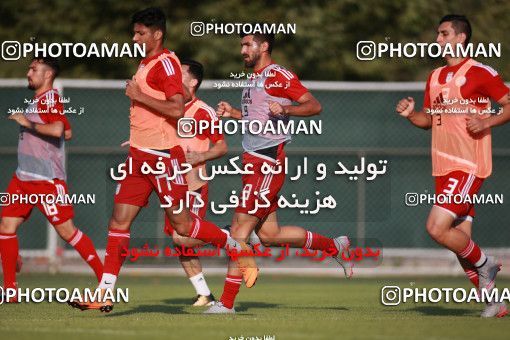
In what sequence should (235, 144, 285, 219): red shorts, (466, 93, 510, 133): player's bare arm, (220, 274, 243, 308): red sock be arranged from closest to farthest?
(466, 93, 510, 133): player's bare arm < (220, 274, 243, 308): red sock < (235, 144, 285, 219): red shorts

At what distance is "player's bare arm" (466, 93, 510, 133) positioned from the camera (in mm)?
10922

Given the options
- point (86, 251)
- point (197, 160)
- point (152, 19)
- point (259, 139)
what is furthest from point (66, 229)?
point (152, 19)

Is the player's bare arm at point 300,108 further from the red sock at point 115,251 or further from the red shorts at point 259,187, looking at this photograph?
the red sock at point 115,251

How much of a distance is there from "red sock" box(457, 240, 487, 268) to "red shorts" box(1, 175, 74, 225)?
387 cm

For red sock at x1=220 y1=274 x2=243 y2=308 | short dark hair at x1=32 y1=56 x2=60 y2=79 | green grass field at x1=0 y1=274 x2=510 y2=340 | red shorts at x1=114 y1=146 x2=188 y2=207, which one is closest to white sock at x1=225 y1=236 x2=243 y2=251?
red sock at x1=220 y1=274 x2=243 y2=308

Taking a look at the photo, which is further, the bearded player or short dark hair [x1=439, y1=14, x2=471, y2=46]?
short dark hair [x1=439, y1=14, x2=471, y2=46]

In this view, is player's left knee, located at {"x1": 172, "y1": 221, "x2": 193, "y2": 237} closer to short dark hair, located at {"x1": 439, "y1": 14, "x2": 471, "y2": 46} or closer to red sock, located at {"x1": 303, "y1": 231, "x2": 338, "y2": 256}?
red sock, located at {"x1": 303, "y1": 231, "x2": 338, "y2": 256}

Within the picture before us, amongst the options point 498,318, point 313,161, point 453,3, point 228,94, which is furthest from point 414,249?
point 498,318

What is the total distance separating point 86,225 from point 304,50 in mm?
5759

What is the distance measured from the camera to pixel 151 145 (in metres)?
10.9

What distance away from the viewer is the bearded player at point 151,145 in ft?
35.3

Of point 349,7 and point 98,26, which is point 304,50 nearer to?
point 349,7

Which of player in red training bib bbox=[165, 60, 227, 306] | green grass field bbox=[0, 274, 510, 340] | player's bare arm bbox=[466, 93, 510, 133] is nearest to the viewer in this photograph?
green grass field bbox=[0, 274, 510, 340]

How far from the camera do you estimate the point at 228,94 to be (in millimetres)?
18953
